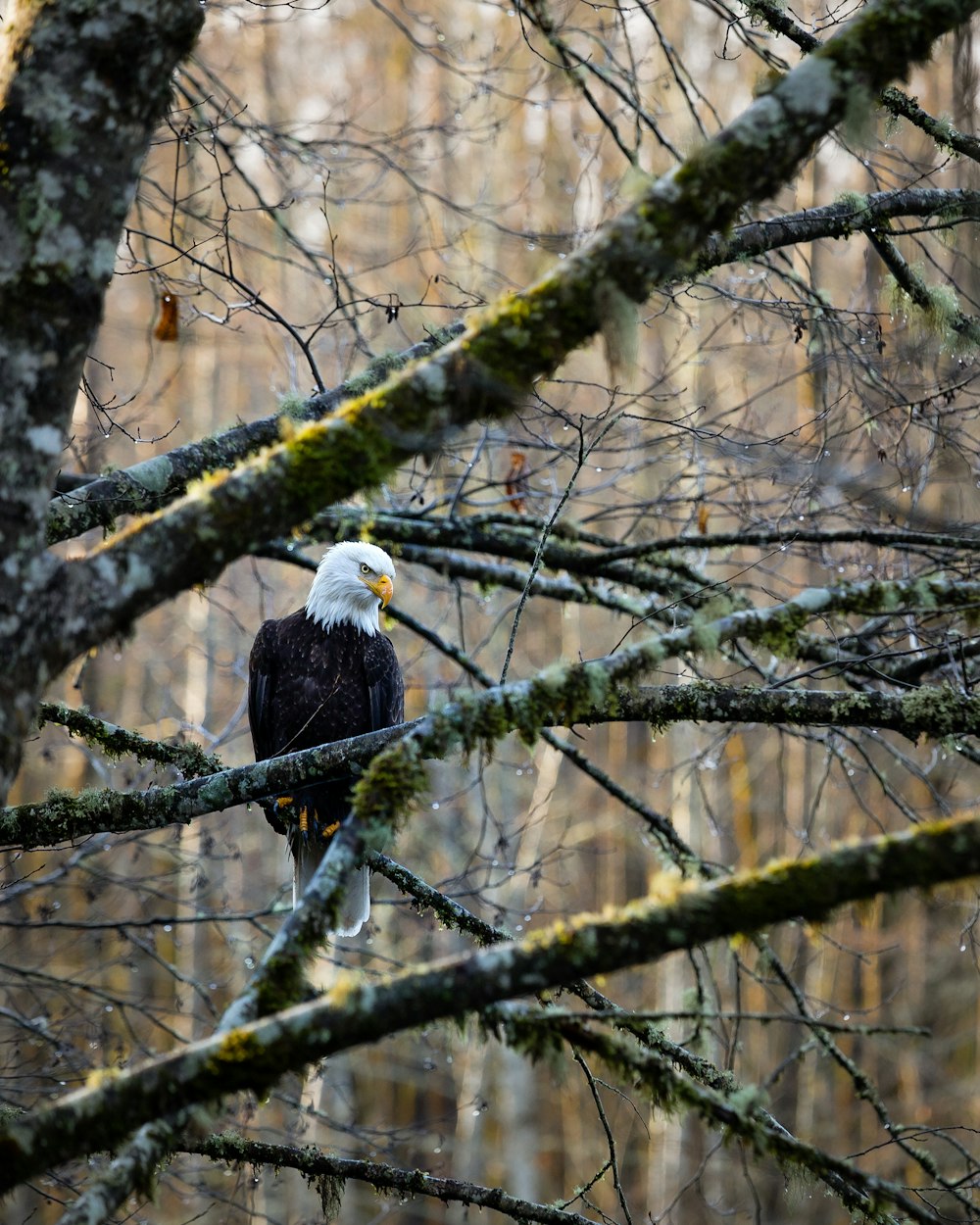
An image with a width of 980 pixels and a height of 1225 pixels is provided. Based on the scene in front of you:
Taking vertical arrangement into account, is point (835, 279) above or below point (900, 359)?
above

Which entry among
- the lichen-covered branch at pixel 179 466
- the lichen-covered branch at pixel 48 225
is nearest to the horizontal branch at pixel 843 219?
the lichen-covered branch at pixel 179 466

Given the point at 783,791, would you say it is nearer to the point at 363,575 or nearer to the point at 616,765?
the point at 616,765

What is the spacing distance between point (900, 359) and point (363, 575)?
2586mm

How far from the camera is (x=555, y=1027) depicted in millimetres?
2133

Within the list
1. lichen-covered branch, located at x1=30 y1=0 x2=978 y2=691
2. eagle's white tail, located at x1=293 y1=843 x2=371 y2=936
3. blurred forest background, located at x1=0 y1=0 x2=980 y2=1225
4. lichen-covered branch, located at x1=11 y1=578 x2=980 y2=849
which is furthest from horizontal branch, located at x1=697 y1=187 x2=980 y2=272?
eagle's white tail, located at x1=293 y1=843 x2=371 y2=936

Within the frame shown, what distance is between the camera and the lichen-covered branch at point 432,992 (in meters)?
1.94

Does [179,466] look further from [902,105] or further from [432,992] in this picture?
[902,105]

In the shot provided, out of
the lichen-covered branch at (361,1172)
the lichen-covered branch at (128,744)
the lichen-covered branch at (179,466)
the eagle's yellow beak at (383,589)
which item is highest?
the eagle's yellow beak at (383,589)

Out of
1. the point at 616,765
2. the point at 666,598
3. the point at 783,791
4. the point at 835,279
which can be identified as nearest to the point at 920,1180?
the point at 783,791

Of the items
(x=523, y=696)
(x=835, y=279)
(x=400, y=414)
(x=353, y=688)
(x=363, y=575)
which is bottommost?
(x=523, y=696)

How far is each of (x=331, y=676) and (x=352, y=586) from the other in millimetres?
447

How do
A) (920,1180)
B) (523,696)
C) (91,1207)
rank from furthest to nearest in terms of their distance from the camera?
(920,1180) → (523,696) → (91,1207)

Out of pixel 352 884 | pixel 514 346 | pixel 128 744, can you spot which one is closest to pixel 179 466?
pixel 128 744

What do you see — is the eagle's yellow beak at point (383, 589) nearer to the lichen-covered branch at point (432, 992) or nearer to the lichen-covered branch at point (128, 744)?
the lichen-covered branch at point (128, 744)
